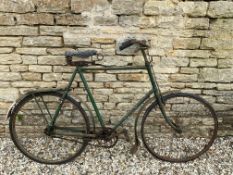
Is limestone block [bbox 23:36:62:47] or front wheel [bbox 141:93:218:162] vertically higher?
limestone block [bbox 23:36:62:47]

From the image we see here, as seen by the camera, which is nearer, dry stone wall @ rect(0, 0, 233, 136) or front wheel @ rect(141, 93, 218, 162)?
dry stone wall @ rect(0, 0, 233, 136)

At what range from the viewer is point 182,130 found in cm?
477

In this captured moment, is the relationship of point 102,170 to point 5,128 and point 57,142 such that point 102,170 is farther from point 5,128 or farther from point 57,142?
point 5,128

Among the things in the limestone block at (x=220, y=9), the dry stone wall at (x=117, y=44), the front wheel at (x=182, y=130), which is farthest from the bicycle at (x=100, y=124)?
the limestone block at (x=220, y=9)

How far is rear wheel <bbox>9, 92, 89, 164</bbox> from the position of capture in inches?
170

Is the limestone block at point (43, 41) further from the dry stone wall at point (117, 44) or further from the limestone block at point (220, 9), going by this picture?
the limestone block at point (220, 9)

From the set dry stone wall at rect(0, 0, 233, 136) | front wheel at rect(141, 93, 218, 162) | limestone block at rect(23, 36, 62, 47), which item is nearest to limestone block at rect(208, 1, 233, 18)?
dry stone wall at rect(0, 0, 233, 136)

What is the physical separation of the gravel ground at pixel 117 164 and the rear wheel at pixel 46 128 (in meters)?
0.13

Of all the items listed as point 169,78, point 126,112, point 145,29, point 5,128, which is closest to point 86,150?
point 126,112

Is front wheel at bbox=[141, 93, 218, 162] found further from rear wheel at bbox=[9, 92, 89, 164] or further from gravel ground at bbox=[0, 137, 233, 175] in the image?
rear wheel at bbox=[9, 92, 89, 164]

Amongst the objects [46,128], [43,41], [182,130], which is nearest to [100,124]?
A: [46,128]

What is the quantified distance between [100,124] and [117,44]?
1.08 meters

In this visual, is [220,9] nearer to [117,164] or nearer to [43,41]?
[43,41]

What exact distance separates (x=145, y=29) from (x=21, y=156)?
7.62 feet
